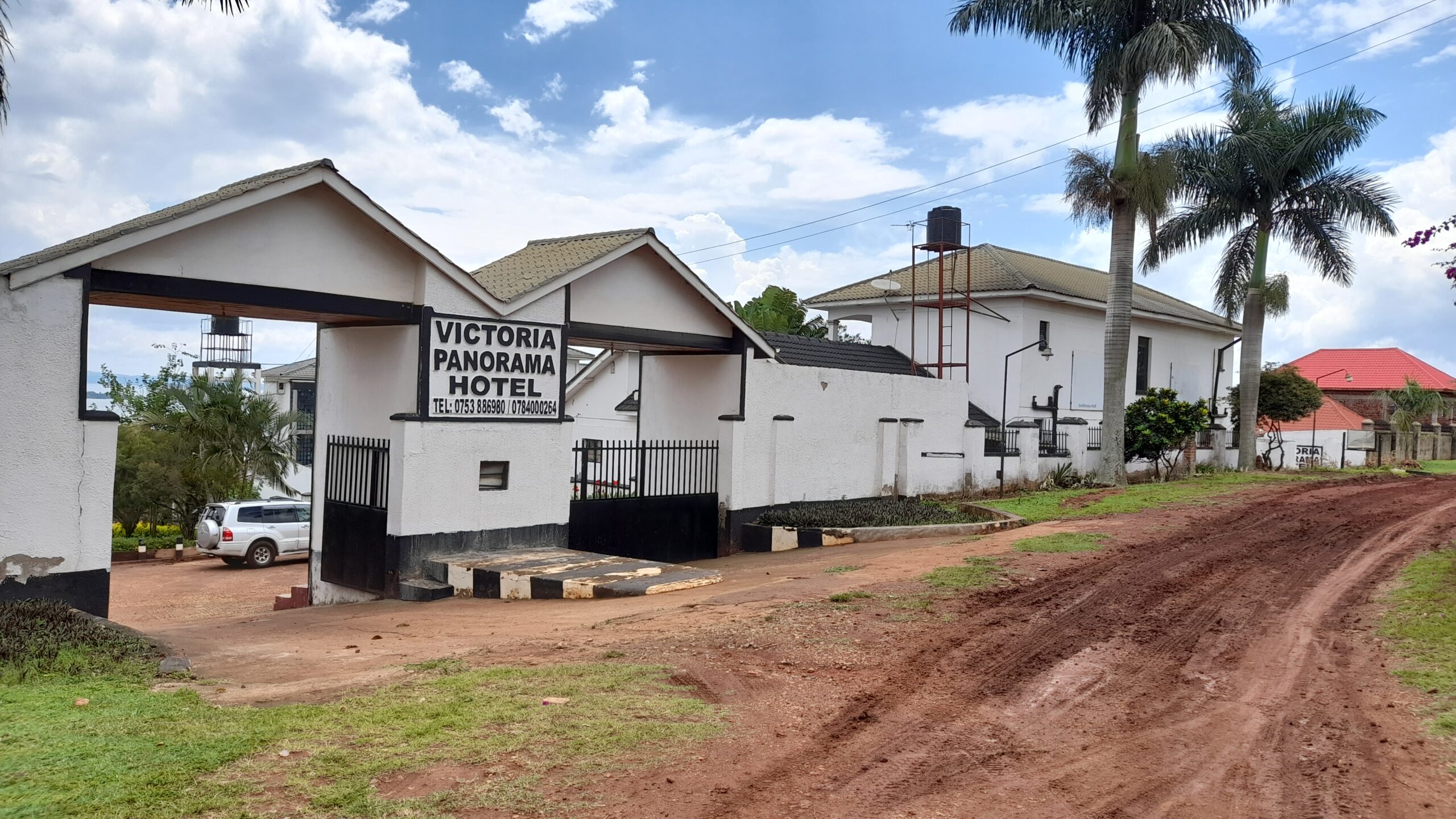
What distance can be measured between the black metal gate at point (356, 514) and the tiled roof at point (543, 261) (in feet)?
9.05

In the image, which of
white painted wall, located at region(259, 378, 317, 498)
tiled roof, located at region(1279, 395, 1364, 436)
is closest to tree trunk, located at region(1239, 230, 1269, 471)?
tiled roof, located at region(1279, 395, 1364, 436)

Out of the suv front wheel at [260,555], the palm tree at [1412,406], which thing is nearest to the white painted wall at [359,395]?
the suv front wheel at [260,555]

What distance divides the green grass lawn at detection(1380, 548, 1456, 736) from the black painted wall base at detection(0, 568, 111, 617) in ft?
36.6

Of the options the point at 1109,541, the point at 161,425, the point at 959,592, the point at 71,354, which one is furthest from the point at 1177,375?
the point at 71,354

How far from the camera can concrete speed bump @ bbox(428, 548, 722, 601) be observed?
1205cm

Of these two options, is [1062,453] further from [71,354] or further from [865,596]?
[71,354]

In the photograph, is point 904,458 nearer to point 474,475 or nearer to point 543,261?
point 543,261

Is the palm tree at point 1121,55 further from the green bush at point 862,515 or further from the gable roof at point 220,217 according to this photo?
the gable roof at point 220,217

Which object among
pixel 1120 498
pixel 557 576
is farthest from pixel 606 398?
pixel 557 576

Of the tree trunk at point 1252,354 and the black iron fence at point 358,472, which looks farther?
the tree trunk at point 1252,354

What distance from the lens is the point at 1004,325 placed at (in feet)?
95.5

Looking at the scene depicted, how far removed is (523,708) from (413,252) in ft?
27.6

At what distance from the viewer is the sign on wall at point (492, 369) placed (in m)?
13.6

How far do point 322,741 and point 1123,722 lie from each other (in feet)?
15.9
